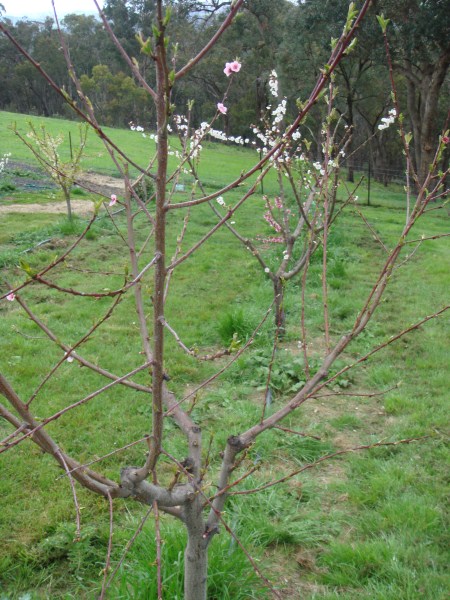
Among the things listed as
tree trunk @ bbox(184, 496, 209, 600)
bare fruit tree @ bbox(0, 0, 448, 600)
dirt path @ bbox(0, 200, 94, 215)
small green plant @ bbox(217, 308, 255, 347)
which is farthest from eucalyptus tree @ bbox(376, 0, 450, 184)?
tree trunk @ bbox(184, 496, 209, 600)

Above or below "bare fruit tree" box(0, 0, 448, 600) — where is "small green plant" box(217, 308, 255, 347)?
below

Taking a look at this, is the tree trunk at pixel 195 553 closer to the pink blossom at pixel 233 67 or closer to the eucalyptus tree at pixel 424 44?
the pink blossom at pixel 233 67

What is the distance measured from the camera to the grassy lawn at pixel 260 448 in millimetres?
2775

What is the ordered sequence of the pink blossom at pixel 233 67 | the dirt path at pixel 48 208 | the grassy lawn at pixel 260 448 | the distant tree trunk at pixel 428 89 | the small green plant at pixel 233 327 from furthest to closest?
the distant tree trunk at pixel 428 89 < the dirt path at pixel 48 208 < the small green plant at pixel 233 327 < the grassy lawn at pixel 260 448 < the pink blossom at pixel 233 67

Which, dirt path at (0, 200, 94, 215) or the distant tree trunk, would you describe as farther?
the distant tree trunk

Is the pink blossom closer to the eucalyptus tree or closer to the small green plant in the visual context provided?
the small green plant

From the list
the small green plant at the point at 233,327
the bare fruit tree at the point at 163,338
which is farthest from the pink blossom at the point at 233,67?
the small green plant at the point at 233,327

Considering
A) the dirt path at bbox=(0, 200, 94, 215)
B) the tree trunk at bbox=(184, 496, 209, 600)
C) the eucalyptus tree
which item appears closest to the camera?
the tree trunk at bbox=(184, 496, 209, 600)

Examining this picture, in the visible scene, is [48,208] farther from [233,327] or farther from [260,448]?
[260,448]

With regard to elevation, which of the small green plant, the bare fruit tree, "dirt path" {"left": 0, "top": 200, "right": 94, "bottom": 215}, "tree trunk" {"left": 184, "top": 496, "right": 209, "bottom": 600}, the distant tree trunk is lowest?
"dirt path" {"left": 0, "top": 200, "right": 94, "bottom": 215}

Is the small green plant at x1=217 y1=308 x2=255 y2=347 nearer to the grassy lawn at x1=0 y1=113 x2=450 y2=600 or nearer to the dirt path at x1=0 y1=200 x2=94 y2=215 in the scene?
the grassy lawn at x1=0 y1=113 x2=450 y2=600

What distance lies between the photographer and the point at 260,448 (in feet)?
13.1

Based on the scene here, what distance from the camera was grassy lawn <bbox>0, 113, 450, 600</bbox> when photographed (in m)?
2.78

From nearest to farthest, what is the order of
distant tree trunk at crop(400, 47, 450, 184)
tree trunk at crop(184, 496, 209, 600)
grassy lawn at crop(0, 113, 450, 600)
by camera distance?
tree trunk at crop(184, 496, 209, 600)
grassy lawn at crop(0, 113, 450, 600)
distant tree trunk at crop(400, 47, 450, 184)
